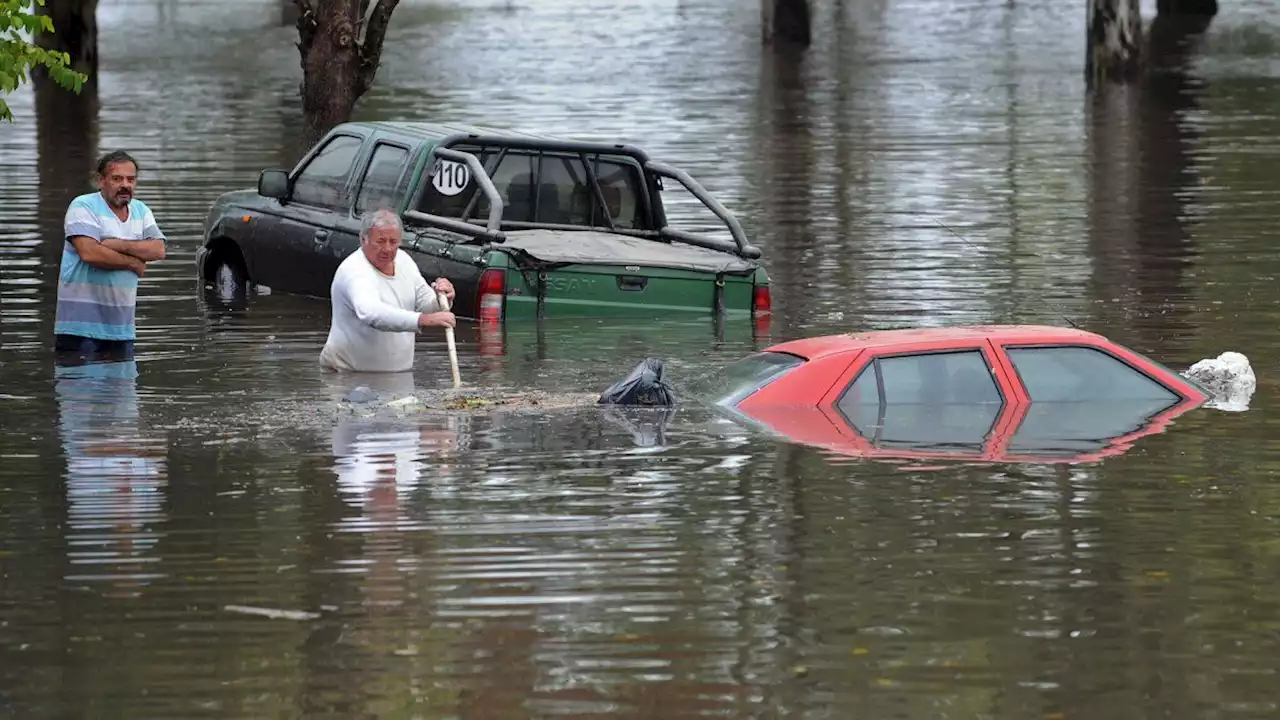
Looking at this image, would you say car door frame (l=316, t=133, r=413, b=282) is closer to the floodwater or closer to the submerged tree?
the floodwater

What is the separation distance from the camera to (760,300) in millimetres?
19969

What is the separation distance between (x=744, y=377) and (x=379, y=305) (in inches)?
88.7

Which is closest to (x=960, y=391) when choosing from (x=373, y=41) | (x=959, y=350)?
(x=959, y=350)

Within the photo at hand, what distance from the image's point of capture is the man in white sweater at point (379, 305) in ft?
51.3

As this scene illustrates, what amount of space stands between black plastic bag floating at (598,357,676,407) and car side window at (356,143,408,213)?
187 inches

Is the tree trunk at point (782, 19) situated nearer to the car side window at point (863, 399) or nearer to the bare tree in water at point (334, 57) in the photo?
the bare tree in water at point (334, 57)

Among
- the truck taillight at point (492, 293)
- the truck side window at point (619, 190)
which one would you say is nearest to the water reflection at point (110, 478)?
the truck taillight at point (492, 293)

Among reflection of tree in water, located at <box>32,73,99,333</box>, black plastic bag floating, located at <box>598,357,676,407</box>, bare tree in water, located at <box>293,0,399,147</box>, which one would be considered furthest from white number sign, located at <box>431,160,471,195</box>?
bare tree in water, located at <box>293,0,399,147</box>

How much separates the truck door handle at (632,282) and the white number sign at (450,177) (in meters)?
1.48

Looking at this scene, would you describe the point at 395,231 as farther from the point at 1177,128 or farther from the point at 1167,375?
the point at 1177,128

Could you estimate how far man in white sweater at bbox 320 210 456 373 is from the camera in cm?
1564

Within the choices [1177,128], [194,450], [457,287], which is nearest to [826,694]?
[194,450]

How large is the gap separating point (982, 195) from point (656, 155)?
6471 mm

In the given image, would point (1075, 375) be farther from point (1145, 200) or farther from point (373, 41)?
point (1145, 200)
